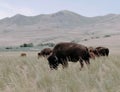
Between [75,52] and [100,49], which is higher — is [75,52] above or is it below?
above

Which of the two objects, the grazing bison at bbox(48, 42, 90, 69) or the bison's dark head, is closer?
the bison's dark head

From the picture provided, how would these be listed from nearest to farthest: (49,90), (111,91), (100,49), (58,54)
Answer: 1. (111,91)
2. (49,90)
3. (58,54)
4. (100,49)

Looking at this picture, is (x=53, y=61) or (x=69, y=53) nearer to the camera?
(x=53, y=61)

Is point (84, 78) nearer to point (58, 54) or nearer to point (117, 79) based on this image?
point (117, 79)

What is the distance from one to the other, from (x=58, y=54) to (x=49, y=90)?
6.38 meters

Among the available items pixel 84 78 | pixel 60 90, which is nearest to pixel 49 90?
pixel 60 90

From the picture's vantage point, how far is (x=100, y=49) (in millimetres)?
25422

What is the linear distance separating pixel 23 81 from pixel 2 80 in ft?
3.09

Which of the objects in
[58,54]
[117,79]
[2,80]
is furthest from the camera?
[58,54]

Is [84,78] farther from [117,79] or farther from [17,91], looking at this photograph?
[17,91]

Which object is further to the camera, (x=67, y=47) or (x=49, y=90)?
(x=67, y=47)

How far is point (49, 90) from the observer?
5770 millimetres

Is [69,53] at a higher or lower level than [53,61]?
higher

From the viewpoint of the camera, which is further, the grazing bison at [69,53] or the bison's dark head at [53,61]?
the grazing bison at [69,53]
